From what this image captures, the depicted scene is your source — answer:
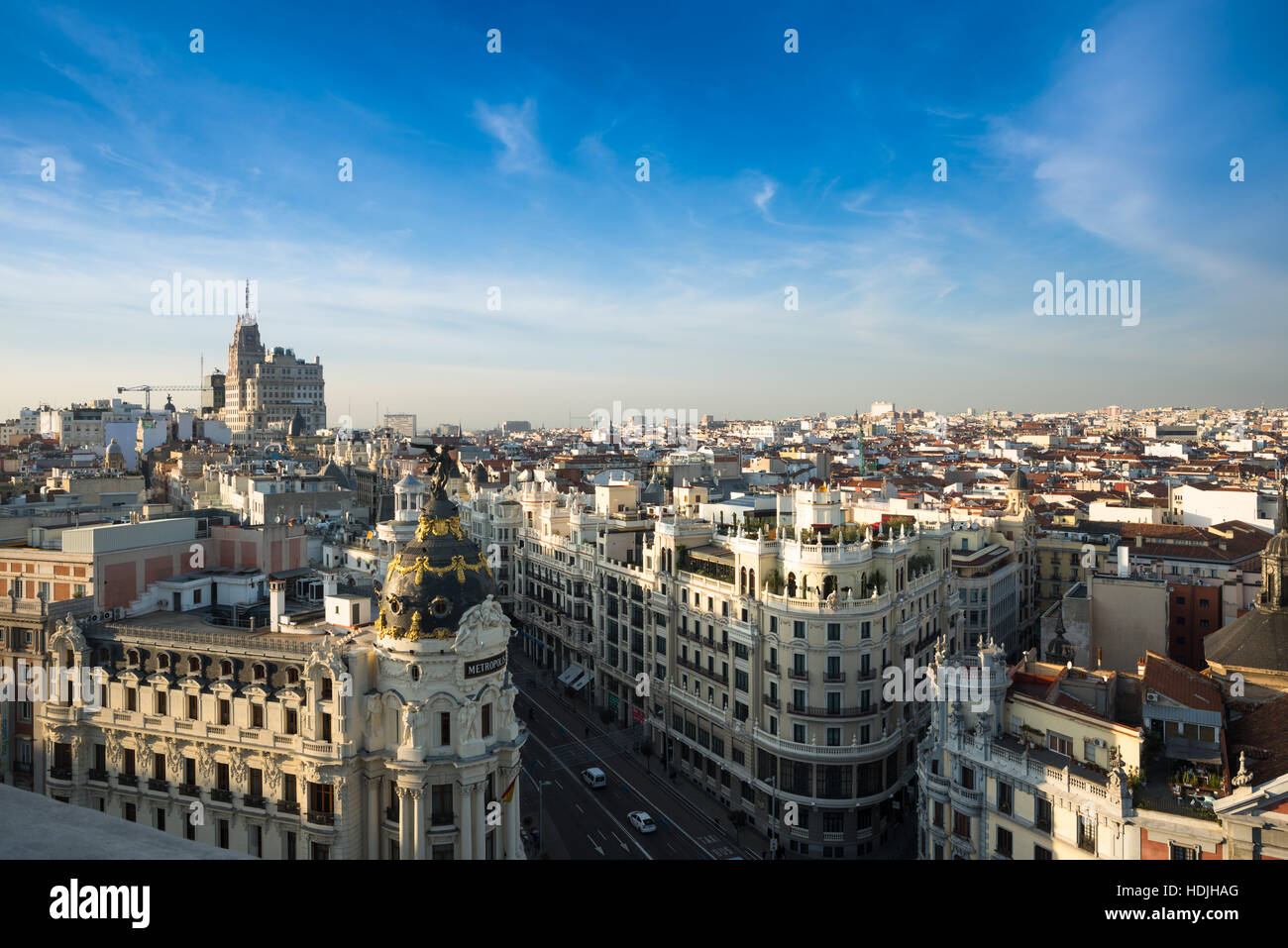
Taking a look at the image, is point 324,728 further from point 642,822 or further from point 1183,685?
point 1183,685

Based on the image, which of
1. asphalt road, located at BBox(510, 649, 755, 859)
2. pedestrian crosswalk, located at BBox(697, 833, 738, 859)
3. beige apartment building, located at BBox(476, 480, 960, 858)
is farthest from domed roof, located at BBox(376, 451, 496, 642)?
pedestrian crosswalk, located at BBox(697, 833, 738, 859)

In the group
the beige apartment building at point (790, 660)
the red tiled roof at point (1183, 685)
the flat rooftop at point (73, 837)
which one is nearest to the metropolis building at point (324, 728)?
the beige apartment building at point (790, 660)

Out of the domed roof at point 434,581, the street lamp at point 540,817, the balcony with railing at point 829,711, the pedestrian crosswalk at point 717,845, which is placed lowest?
the pedestrian crosswalk at point 717,845

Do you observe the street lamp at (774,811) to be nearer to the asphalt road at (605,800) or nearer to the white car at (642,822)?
the asphalt road at (605,800)

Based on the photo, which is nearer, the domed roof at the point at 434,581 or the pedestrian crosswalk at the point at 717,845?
the domed roof at the point at 434,581

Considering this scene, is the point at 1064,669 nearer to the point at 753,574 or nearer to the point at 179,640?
the point at 753,574

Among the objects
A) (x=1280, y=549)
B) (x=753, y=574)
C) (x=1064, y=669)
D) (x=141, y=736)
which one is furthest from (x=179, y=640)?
(x=1280, y=549)
